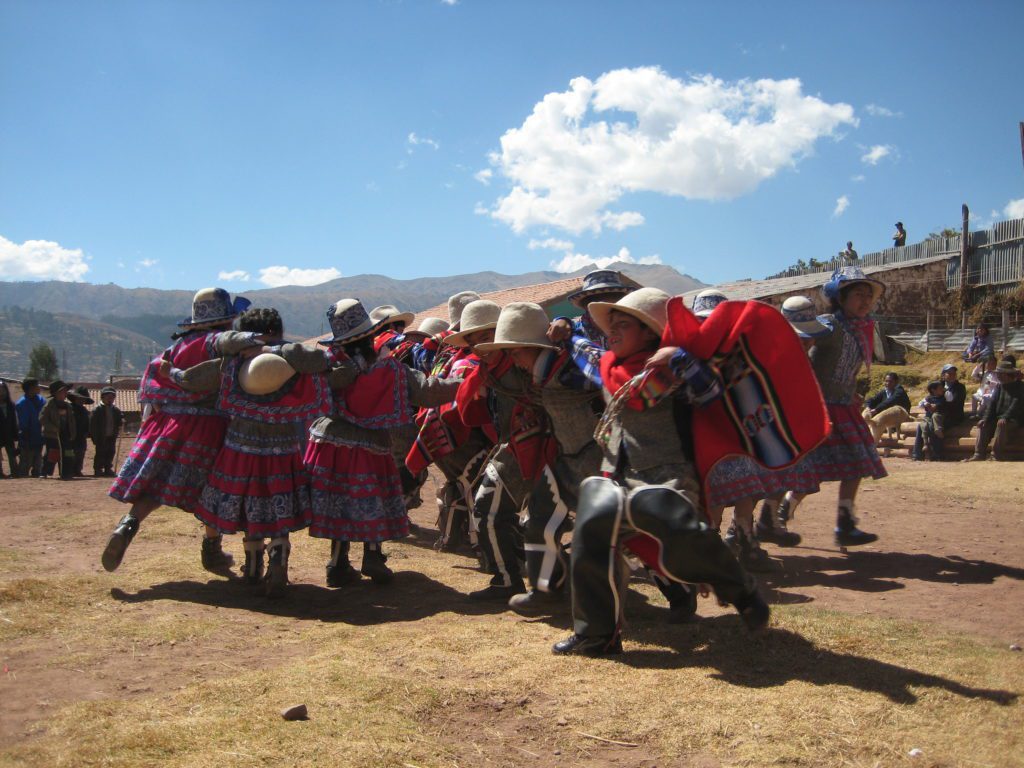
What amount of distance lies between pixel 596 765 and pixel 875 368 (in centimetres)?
2446

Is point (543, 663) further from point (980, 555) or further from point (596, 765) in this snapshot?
point (980, 555)

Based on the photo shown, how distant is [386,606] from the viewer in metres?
5.71

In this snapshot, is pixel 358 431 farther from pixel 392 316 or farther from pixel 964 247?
pixel 964 247

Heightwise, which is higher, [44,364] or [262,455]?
[262,455]

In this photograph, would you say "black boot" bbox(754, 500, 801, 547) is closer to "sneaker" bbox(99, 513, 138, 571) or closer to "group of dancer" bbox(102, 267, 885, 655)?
"group of dancer" bbox(102, 267, 885, 655)

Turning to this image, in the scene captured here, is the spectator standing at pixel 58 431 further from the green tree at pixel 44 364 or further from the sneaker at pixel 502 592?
the green tree at pixel 44 364

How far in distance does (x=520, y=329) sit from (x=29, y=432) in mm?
12973

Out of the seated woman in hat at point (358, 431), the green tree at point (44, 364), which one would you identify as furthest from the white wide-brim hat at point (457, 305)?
the green tree at point (44, 364)

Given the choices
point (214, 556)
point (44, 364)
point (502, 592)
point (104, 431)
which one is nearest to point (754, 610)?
point (502, 592)

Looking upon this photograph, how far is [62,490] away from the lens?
1162 centimetres

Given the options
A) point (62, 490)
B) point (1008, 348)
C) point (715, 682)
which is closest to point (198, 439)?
point (715, 682)

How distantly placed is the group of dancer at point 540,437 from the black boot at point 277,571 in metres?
0.02

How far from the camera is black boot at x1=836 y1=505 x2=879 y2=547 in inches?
273

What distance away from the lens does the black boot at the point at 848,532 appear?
693 cm
